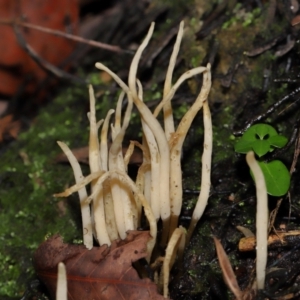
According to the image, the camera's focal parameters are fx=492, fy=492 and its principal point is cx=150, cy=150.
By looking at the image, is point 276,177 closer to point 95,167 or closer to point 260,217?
point 260,217

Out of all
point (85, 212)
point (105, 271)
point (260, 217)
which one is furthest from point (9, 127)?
point (260, 217)

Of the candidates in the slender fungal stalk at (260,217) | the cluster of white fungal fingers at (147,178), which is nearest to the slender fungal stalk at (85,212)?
the cluster of white fungal fingers at (147,178)

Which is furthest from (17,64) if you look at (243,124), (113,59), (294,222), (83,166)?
(294,222)

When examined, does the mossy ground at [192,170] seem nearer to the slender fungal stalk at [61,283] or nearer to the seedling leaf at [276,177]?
the seedling leaf at [276,177]

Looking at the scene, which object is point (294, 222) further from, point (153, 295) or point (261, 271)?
point (153, 295)

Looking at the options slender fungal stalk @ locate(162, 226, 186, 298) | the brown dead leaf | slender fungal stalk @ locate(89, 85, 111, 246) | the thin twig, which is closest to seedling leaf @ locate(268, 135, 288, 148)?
slender fungal stalk @ locate(162, 226, 186, 298)

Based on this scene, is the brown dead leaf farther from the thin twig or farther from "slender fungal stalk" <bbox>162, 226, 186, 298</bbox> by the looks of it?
"slender fungal stalk" <bbox>162, 226, 186, 298</bbox>
